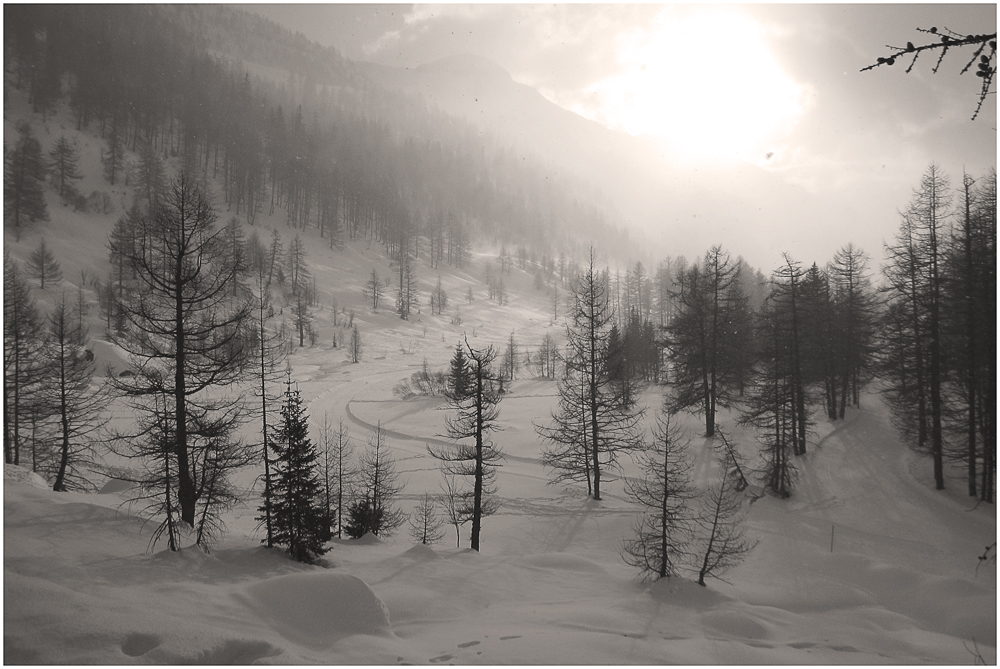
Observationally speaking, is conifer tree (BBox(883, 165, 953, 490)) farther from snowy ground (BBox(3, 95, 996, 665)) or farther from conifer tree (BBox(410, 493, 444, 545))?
conifer tree (BBox(410, 493, 444, 545))

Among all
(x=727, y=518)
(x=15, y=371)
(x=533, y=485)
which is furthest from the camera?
(x=533, y=485)

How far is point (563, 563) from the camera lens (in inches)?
562

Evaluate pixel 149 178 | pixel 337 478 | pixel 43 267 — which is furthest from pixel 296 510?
pixel 149 178

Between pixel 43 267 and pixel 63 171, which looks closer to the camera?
pixel 43 267

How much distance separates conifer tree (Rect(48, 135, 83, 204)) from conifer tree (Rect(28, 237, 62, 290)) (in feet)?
83.5

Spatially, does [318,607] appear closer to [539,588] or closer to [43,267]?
[539,588]

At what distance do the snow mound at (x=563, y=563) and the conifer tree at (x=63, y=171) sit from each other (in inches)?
3913

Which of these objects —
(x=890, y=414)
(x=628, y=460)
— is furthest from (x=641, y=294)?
(x=628, y=460)

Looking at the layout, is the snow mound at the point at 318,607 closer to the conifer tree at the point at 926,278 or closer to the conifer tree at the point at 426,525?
the conifer tree at the point at 426,525

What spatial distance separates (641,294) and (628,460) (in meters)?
79.6

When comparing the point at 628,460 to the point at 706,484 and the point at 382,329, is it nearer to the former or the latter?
the point at 706,484

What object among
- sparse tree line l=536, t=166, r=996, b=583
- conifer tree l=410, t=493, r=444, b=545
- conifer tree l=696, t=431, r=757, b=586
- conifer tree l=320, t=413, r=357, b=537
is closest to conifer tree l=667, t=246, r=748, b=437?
sparse tree line l=536, t=166, r=996, b=583

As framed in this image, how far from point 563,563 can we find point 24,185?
93.5 meters

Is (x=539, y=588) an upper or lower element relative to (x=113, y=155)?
lower
